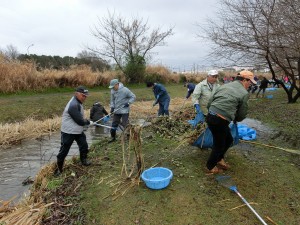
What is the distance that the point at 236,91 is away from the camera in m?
3.95

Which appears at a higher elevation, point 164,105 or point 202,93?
point 202,93

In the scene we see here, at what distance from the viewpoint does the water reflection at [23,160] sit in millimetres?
4711

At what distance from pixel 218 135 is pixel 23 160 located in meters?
4.50

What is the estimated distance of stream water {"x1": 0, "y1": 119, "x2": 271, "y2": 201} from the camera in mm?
4730

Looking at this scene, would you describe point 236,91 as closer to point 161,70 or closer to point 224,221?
point 224,221

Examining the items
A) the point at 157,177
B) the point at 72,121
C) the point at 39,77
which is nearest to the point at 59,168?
A: the point at 72,121

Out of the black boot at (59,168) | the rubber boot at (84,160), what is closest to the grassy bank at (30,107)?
the black boot at (59,168)

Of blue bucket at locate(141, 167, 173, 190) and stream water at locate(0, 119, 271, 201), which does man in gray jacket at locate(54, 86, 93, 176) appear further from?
blue bucket at locate(141, 167, 173, 190)

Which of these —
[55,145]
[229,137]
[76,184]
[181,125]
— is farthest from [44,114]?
[229,137]

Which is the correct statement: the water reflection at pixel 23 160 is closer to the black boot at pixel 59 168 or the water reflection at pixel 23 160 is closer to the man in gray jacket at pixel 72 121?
the black boot at pixel 59 168

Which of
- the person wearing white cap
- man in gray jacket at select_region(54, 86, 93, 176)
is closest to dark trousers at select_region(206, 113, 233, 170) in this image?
the person wearing white cap

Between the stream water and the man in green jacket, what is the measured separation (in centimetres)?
316

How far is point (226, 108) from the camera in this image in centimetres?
391

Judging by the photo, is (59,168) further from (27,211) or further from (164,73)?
(164,73)
